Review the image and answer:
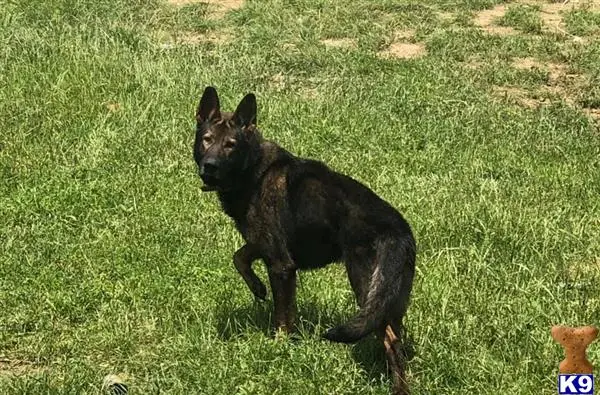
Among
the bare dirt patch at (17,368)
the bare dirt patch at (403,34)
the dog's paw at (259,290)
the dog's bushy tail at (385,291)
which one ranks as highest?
the dog's bushy tail at (385,291)

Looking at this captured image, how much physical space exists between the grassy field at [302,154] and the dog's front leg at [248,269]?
6.5 inches

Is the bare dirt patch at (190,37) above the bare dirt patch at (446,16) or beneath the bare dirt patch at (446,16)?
above

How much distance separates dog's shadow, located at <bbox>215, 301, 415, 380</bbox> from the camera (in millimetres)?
4938

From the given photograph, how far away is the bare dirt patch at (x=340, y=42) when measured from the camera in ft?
40.8

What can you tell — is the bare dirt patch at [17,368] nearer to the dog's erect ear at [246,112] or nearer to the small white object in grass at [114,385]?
the small white object in grass at [114,385]

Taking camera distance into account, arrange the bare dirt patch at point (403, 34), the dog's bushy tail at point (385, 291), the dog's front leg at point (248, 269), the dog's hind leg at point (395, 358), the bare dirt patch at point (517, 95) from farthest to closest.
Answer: the bare dirt patch at point (403, 34) → the bare dirt patch at point (517, 95) → the dog's front leg at point (248, 269) → the dog's hind leg at point (395, 358) → the dog's bushy tail at point (385, 291)

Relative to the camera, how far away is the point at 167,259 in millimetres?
6336

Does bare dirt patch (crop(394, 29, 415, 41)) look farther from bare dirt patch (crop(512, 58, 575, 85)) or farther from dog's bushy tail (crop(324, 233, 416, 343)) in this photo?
dog's bushy tail (crop(324, 233, 416, 343))

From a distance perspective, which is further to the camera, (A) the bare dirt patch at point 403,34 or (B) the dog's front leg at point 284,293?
(A) the bare dirt patch at point 403,34

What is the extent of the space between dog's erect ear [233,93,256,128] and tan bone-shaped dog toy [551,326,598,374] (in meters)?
2.49

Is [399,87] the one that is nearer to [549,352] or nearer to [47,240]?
[47,240]
